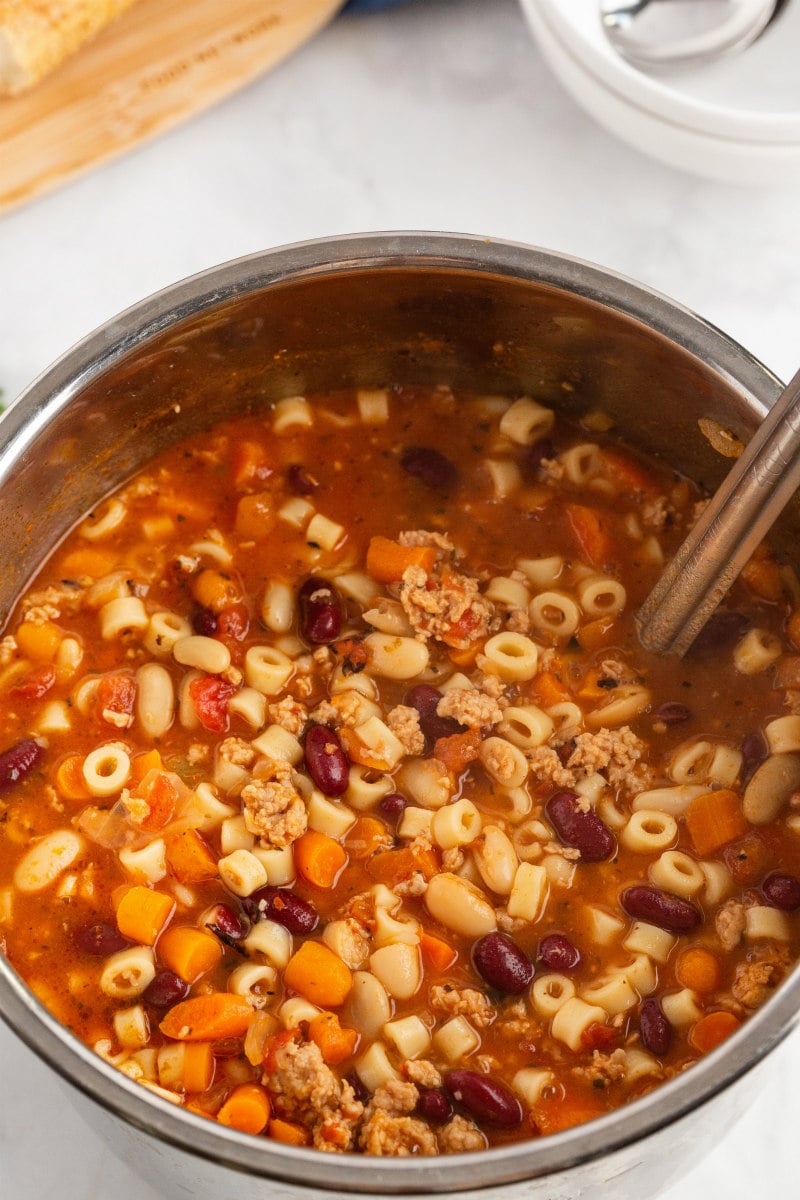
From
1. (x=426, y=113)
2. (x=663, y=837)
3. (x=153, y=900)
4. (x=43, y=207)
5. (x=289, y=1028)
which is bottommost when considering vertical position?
(x=663, y=837)

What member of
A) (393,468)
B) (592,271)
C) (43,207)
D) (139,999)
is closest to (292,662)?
(393,468)

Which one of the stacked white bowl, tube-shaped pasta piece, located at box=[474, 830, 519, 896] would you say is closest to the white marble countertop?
the stacked white bowl

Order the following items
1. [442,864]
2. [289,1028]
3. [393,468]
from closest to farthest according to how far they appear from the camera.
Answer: [289,1028], [442,864], [393,468]

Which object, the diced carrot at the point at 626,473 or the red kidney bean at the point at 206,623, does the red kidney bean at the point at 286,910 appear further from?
the diced carrot at the point at 626,473

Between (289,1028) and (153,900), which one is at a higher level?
(153,900)

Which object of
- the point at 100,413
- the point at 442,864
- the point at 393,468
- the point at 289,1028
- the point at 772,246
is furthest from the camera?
the point at 772,246

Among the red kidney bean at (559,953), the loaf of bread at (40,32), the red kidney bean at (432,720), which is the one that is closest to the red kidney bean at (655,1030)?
the red kidney bean at (559,953)

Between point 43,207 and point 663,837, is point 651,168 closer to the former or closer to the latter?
point 43,207
